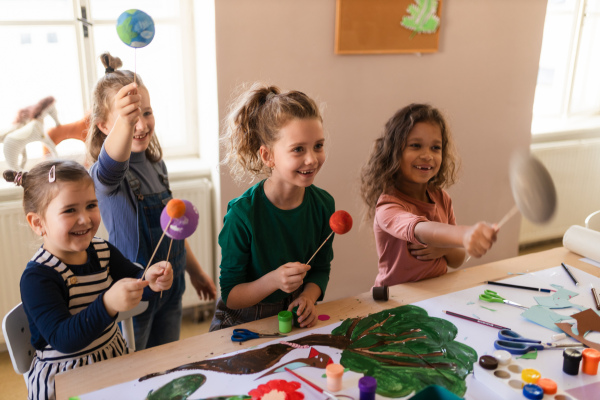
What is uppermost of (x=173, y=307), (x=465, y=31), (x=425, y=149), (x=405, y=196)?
(x=465, y=31)

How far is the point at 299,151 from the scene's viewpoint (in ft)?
4.59

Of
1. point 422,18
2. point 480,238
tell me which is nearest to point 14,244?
point 480,238

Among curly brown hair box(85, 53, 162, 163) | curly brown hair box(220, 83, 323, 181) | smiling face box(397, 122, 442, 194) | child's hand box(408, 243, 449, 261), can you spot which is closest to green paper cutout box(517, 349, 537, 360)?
child's hand box(408, 243, 449, 261)

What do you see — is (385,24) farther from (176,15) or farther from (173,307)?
(173,307)

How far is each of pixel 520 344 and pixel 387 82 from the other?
175 cm

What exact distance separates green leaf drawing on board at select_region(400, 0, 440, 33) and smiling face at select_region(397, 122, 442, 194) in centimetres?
112

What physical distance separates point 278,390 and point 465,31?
2397 mm

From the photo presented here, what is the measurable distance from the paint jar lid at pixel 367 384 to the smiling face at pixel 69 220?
702 mm

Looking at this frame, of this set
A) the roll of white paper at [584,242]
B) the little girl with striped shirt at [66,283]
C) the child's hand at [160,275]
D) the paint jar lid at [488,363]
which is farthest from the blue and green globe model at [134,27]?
the roll of white paper at [584,242]

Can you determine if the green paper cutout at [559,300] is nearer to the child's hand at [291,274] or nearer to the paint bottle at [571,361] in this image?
the paint bottle at [571,361]

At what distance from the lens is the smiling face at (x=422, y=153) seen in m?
1.70

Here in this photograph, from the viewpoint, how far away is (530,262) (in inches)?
68.6

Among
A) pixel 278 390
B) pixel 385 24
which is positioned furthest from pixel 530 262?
pixel 385 24

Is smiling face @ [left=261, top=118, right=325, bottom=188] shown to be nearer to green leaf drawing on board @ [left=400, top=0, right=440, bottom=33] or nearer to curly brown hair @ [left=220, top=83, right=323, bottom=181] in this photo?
curly brown hair @ [left=220, top=83, right=323, bottom=181]
